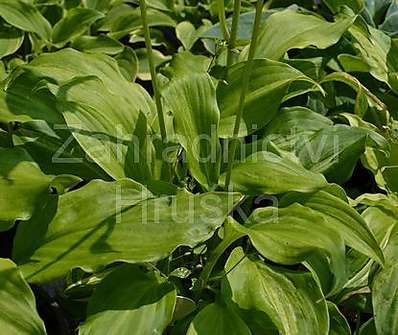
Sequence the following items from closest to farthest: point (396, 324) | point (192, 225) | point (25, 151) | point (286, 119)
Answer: point (192, 225) < point (396, 324) < point (25, 151) < point (286, 119)

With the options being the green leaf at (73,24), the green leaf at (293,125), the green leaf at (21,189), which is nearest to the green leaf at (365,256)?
the green leaf at (293,125)

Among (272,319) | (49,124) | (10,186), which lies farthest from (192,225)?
(49,124)

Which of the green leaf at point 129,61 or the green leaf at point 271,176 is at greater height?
the green leaf at point 271,176

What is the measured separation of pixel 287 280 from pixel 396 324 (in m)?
0.22

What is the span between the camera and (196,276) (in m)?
1.62

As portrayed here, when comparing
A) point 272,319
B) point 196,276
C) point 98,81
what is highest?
point 98,81

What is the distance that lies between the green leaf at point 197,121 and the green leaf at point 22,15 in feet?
2.32

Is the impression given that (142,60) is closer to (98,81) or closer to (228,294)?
(98,81)

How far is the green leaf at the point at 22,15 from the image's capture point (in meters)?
2.12

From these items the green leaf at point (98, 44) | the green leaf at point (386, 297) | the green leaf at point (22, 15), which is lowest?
the green leaf at point (386, 297)

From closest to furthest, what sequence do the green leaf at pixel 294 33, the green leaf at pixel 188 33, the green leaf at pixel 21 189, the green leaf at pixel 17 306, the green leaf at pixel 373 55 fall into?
1. the green leaf at pixel 17 306
2. the green leaf at pixel 21 189
3. the green leaf at pixel 294 33
4. the green leaf at pixel 373 55
5. the green leaf at pixel 188 33

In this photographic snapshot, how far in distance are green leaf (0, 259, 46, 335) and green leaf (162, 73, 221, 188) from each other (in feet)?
1.33

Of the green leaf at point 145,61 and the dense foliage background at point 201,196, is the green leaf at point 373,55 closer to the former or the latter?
the dense foliage background at point 201,196

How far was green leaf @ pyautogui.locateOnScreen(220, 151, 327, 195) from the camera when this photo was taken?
144 centimetres
